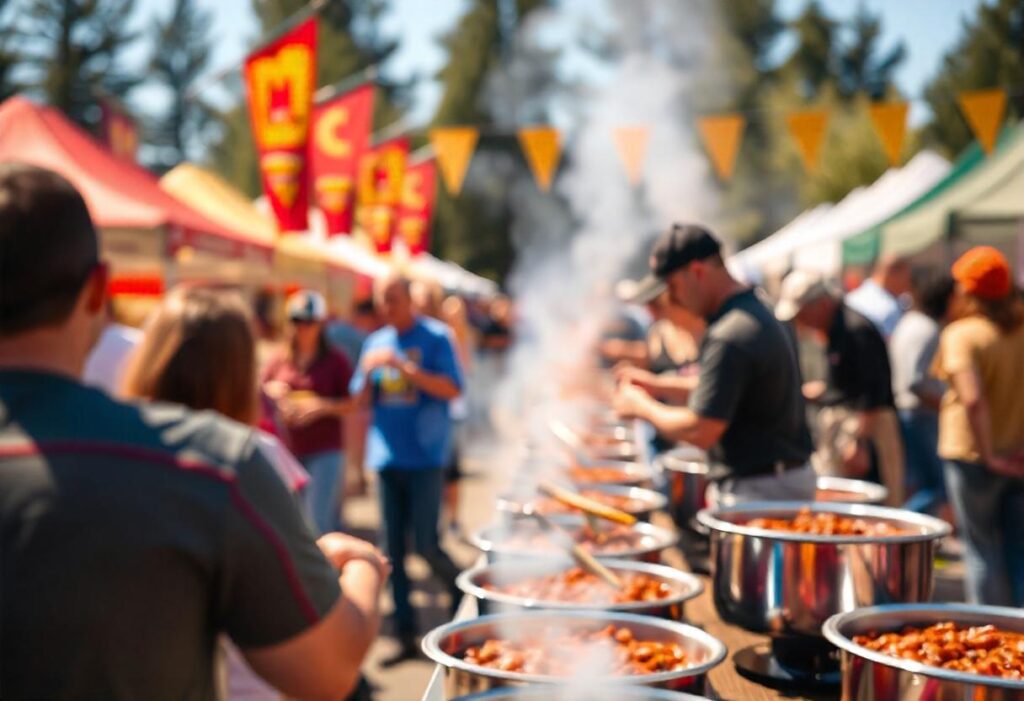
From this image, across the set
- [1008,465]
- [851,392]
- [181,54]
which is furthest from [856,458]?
[181,54]

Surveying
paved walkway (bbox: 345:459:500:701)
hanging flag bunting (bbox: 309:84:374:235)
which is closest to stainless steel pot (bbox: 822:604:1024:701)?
paved walkway (bbox: 345:459:500:701)

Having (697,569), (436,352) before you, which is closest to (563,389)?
(436,352)

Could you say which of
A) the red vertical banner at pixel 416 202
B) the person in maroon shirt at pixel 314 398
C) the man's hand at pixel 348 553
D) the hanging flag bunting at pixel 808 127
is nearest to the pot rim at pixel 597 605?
the man's hand at pixel 348 553

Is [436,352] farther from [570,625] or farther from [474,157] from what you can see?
[474,157]

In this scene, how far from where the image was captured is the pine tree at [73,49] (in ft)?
121

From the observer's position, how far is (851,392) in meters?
5.10

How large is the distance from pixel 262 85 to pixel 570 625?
21.3 feet

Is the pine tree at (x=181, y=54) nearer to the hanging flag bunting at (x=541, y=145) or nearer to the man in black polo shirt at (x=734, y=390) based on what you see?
the hanging flag bunting at (x=541, y=145)

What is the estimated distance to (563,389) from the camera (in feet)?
27.7

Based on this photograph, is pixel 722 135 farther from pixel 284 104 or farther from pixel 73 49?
pixel 73 49

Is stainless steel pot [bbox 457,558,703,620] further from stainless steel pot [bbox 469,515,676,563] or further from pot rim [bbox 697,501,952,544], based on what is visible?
pot rim [bbox 697,501,952,544]

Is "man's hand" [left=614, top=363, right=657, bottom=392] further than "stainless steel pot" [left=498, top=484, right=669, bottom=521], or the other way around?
"man's hand" [left=614, top=363, right=657, bottom=392]

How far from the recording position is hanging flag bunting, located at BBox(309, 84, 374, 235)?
10.6 meters

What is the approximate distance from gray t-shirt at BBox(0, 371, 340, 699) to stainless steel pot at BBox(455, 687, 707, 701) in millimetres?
663
